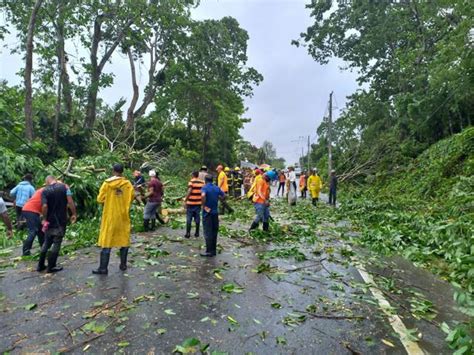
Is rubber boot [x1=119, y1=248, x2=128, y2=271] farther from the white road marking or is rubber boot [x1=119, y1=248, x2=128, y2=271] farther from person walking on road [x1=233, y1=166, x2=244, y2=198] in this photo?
person walking on road [x1=233, y1=166, x2=244, y2=198]

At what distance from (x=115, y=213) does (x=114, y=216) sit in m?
0.05

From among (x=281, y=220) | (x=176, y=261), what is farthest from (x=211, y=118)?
(x=176, y=261)

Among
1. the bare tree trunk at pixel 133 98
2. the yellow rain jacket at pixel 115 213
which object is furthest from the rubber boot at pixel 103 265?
the bare tree trunk at pixel 133 98

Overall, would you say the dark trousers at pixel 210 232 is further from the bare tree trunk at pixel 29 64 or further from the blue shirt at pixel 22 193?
the bare tree trunk at pixel 29 64

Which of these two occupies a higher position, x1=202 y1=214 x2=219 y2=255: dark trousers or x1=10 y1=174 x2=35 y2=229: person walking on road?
x1=10 y1=174 x2=35 y2=229: person walking on road

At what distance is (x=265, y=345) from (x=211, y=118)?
29777mm

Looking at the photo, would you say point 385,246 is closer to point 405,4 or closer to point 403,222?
point 403,222

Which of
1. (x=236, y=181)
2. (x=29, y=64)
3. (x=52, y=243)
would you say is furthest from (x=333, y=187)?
(x=29, y=64)

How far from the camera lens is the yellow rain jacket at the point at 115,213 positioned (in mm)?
6012

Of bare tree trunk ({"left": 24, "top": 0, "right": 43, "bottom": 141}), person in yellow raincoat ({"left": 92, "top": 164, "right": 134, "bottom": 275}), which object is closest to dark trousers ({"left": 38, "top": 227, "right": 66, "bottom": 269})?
person in yellow raincoat ({"left": 92, "top": 164, "right": 134, "bottom": 275})

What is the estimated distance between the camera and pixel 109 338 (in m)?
3.78

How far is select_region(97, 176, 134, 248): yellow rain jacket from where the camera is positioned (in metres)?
6.01

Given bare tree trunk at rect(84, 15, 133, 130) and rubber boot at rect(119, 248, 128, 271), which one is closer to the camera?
rubber boot at rect(119, 248, 128, 271)

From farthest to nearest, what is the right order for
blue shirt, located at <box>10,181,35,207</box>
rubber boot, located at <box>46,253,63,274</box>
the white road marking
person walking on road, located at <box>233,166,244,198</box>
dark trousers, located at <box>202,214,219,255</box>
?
person walking on road, located at <box>233,166,244,198</box>
blue shirt, located at <box>10,181,35,207</box>
dark trousers, located at <box>202,214,219,255</box>
rubber boot, located at <box>46,253,63,274</box>
the white road marking
